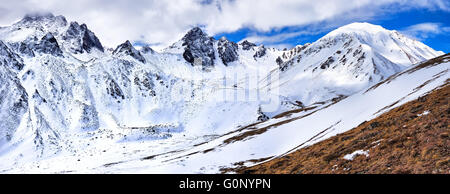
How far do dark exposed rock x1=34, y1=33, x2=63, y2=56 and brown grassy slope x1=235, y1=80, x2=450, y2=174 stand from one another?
179 metres

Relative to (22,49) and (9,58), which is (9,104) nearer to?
(9,58)

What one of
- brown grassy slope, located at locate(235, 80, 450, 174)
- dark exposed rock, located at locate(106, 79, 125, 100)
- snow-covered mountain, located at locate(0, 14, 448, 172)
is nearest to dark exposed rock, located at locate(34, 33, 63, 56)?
snow-covered mountain, located at locate(0, 14, 448, 172)

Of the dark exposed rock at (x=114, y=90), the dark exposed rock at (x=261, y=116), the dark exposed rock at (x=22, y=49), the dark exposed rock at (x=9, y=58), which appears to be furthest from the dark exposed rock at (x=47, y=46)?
the dark exposed rock at (x=261, y=116)

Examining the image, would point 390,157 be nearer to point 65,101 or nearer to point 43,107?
point 43,107

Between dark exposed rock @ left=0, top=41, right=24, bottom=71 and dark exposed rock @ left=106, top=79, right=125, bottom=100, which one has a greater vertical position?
dark exposed rock @ left=0, top=41, right=24, bottom=71

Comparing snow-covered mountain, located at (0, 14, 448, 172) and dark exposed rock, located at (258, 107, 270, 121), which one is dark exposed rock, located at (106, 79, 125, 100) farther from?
dark exposed rock, located at (258, 107, 270, 121)

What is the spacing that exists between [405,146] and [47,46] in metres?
192

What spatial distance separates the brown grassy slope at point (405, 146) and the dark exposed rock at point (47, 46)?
588 ft

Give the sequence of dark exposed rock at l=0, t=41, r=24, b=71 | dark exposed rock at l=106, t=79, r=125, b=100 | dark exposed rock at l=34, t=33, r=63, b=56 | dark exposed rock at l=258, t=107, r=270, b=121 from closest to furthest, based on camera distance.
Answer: dark exposed rock at l=258, t=107, r=270, b=121 < dark exposed rock at l=0, t=41, r=24, b=71 < dark exposed rock at l=106, t=79, r=125, b=100 < dark exposed rock at l=34, t=33, r=63, b=56

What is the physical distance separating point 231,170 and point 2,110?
97.9m

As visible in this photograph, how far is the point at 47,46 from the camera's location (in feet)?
542

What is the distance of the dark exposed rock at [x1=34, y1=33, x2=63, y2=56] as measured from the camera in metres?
162

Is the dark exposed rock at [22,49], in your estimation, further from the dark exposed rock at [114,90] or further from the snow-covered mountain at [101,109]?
the dark exposed rock at [114,90]

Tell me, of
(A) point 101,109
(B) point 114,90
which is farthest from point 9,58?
(A) point 101,109
